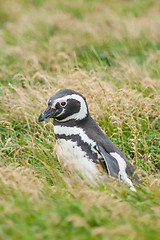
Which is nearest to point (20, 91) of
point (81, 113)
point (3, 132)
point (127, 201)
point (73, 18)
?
point (3, 132)

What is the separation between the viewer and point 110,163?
11.7 feet

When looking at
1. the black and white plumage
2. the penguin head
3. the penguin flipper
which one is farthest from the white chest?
the penguin head

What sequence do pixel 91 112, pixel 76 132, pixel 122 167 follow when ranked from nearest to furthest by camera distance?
1. pixel 122 167
2. pixel 76 132
3. pixel 91 112

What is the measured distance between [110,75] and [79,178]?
2.81 m

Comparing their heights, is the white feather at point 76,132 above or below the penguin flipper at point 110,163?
above

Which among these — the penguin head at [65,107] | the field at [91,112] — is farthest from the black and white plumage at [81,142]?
the field at [91,112]

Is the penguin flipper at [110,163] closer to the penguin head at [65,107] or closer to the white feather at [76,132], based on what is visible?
the white feather at [76,132]

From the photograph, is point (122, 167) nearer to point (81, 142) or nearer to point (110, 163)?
point (110, 163)

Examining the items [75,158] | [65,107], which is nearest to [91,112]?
[65,107]

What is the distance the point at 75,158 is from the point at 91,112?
1221 millimetres

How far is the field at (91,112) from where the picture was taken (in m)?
2.57

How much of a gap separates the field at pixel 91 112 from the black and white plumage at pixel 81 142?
0.57 feet

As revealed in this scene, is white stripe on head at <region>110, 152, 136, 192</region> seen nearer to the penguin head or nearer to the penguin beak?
the penguin head

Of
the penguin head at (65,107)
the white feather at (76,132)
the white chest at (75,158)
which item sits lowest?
the white chest at (75,158)
